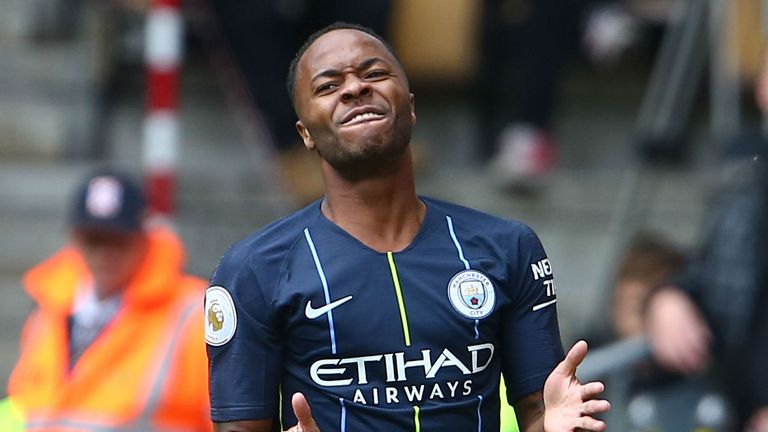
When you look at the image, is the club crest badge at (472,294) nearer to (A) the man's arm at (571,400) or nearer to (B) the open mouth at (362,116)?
(A) the man's arm at (571,400)

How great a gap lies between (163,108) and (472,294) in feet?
15.4

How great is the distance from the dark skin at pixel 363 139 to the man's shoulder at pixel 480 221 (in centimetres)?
6

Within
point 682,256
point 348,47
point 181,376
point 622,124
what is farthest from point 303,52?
point 622,124

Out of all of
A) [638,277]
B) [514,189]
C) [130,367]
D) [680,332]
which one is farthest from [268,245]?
[514,189]

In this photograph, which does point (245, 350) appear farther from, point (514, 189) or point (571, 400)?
point (514, 189)

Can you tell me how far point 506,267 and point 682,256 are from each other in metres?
3.17

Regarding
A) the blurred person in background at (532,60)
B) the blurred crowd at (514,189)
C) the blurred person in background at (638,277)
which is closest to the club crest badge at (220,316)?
the blurred crowd at (514,189)

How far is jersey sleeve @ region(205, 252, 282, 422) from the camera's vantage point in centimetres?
322

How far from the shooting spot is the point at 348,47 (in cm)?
333

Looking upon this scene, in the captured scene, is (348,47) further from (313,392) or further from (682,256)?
(682,256)

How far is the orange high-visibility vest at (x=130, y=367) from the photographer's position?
205 inches

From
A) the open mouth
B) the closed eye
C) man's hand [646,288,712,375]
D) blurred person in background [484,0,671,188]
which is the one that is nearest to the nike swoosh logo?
the open mouth

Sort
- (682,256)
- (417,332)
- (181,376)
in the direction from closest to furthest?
(417,332) < (181,376) < (682,256)

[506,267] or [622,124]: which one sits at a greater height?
[622,124]
